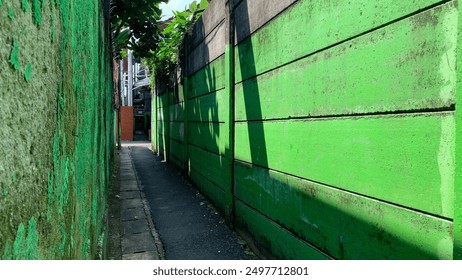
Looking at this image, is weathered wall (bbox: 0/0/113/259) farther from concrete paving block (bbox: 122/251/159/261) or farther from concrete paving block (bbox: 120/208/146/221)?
concrete paving block (bbox: 120/208/146/221)

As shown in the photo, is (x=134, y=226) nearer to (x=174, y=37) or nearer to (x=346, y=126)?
(x=346, y=126)

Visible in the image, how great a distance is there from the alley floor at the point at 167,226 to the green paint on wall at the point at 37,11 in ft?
9.55

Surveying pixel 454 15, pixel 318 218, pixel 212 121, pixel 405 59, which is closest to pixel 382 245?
pixel 318 218

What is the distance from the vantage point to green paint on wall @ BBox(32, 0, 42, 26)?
77 centimetres

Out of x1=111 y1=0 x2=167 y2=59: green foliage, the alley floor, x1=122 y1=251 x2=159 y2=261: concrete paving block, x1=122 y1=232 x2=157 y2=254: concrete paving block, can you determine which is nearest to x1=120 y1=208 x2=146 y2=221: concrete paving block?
the alley floor

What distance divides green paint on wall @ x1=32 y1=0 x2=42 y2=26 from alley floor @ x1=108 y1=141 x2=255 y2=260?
2.91 metres

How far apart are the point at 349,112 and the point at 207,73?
3421 mm

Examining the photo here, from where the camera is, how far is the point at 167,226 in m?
4.39

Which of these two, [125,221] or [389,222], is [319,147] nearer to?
[389,222]

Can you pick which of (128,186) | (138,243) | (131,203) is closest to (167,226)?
(138,243)

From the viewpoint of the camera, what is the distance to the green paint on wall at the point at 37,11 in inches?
30.5

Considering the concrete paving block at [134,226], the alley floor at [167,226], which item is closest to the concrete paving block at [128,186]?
the alley floor at [167,226]

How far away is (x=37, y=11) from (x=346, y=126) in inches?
66.5

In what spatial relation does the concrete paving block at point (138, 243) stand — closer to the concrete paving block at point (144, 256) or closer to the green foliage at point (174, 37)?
the concrete paving block at point (144, 256)
